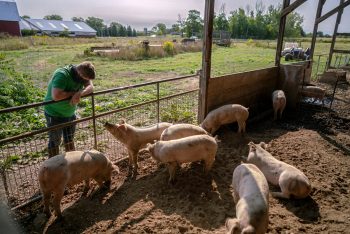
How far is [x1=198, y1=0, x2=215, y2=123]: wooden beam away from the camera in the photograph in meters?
6.12

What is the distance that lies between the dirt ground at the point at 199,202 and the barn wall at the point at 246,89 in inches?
55.5

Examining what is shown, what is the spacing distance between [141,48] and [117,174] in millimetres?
20426

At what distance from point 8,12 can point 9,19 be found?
2406mm

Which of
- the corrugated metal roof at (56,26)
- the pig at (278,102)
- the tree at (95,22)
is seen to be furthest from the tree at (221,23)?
the tree at (95,22)

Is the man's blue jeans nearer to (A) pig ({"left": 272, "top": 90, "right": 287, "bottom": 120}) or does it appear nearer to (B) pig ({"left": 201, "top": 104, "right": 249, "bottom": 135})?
(B) pig ({"left": 201, "top": 104, "right": 249, "bottom": 135})

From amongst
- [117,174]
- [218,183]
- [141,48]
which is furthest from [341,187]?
[141,48]

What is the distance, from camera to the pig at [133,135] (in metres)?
5.07

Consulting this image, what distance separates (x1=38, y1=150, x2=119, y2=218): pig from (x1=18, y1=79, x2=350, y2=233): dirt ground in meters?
0.35

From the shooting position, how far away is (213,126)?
668cm

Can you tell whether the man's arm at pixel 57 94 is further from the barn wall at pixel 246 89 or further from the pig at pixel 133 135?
the barn wall at pixel 246 89

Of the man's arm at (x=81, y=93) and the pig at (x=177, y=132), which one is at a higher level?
the man's arm at (x=81, y=93)


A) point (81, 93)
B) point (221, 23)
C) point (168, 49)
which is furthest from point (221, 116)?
point (221, 23)

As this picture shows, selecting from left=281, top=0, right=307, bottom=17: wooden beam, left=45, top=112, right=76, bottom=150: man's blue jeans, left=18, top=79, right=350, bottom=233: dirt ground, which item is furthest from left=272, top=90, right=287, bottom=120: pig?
left=45, top=112, right=76, bottom=150: man's blue jeans

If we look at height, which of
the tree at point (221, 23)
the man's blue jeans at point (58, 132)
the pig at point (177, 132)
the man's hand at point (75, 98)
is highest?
the tree at point (221, 23)
